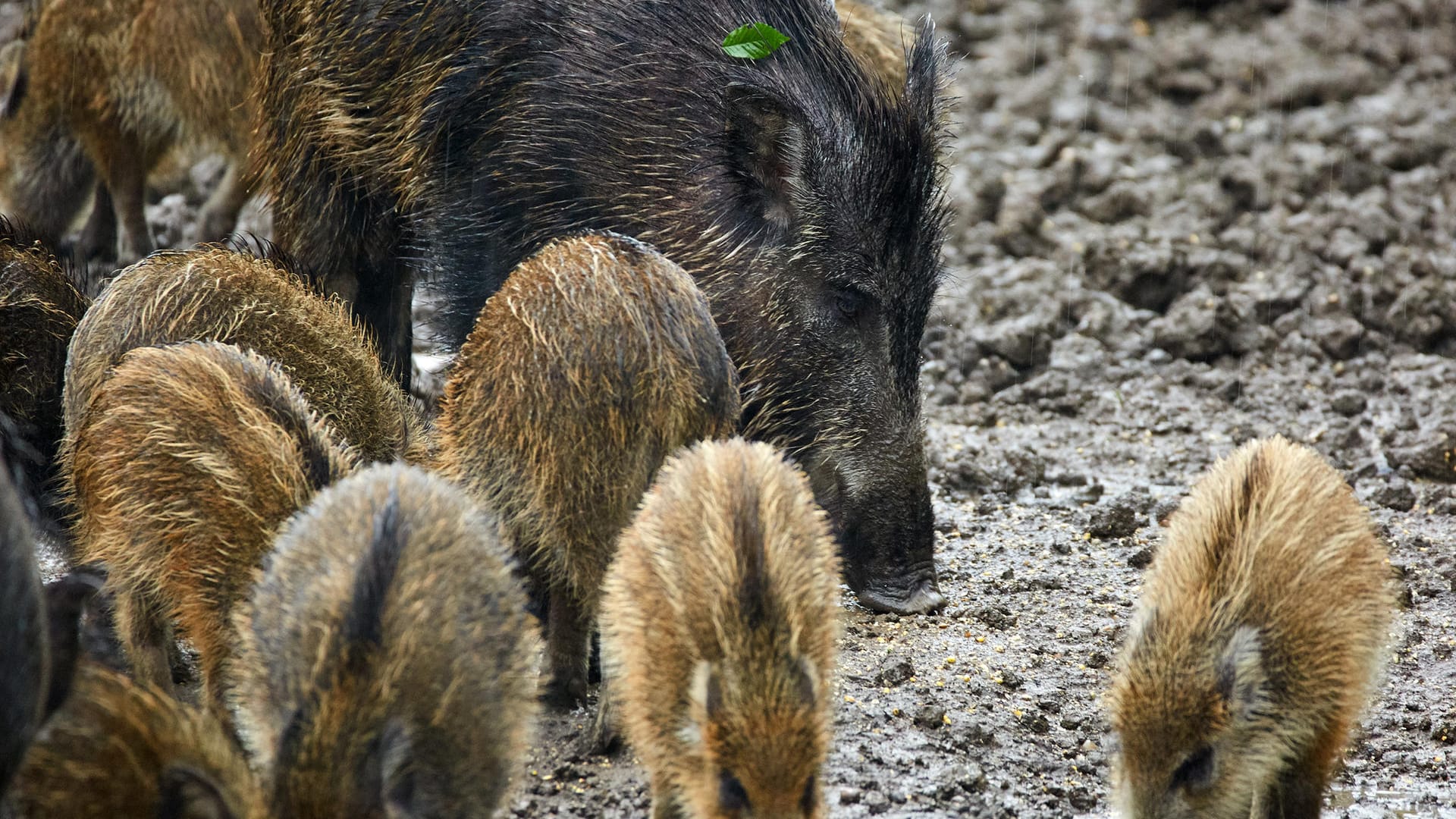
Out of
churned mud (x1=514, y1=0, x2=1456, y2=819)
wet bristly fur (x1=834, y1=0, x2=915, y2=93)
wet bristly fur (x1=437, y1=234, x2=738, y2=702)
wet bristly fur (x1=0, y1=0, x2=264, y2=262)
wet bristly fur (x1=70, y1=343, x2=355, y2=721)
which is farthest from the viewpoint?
wet bristly fur (x1=0, y1=0, x2=264, y2=262)

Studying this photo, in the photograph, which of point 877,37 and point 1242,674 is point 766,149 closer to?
point 877,37

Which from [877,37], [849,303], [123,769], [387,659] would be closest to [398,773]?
[387,659]

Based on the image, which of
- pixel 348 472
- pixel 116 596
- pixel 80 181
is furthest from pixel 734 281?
pixel 80 181

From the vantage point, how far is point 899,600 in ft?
15.7

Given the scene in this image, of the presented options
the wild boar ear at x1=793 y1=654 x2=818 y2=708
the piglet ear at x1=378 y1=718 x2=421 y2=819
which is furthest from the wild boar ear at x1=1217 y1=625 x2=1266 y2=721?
the piglet ear at x1=378 y1=718 x2=421 y2=819

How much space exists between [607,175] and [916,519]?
1.28 meters

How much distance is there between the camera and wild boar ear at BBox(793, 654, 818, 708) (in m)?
3.08

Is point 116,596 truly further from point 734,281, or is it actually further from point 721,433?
point 734,281

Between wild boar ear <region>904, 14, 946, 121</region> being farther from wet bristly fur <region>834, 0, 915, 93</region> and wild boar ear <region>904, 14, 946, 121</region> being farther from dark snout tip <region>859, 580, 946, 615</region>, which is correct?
dark snout tip <region>859, 580, 946, 615</region>

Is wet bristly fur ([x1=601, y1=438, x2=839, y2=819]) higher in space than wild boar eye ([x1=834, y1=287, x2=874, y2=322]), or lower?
lower

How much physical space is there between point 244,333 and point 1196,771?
8.39 feet

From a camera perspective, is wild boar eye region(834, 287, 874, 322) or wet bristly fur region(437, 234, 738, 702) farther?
wild boar eye region(834, 287, 874, 322)

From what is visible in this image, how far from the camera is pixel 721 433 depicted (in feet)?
13.1

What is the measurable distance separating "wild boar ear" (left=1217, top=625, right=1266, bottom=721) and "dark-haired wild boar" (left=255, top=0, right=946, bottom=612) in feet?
4.51
